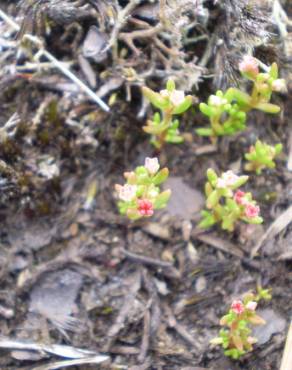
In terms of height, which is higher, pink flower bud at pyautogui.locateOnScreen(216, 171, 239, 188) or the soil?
pink flower bud at pyautogui.locateOnScreen(216, 171, 239, 188)

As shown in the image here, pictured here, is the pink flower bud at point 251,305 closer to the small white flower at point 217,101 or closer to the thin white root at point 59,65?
the small white flower at point 217,101

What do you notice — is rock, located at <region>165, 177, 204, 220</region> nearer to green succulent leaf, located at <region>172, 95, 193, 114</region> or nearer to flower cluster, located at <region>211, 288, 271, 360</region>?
green succulent leaf, located at <region>172, 95, 193, 114</region>

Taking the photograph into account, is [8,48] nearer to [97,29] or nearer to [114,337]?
[97,29]

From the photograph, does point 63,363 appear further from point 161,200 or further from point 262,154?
point 262,154

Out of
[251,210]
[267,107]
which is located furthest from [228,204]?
[267,107]

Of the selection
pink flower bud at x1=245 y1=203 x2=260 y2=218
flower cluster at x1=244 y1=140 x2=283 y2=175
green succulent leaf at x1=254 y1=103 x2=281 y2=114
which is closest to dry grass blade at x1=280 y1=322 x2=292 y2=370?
pink flower bud at x1=245 y1=203 x2=260 y2=218

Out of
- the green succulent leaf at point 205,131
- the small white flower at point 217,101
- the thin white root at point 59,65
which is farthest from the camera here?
the green succulent leaf at point 205,131

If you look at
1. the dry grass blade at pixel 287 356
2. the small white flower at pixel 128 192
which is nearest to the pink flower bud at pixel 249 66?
the small white flower at pixel 128 192
